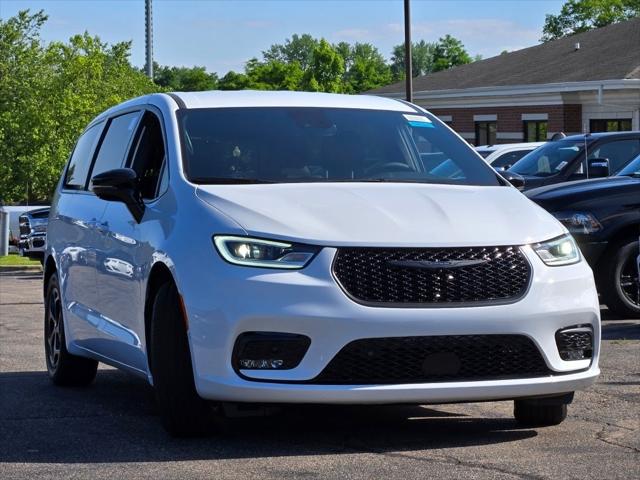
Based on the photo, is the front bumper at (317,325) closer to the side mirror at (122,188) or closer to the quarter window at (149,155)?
the side mirror at (122,188)

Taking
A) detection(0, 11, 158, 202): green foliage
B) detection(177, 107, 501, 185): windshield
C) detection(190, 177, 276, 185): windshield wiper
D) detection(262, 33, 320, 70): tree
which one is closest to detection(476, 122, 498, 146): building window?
detection(0, 11, 158, 202): green foliage

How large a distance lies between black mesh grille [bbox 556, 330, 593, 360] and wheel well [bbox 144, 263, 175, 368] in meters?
1.85

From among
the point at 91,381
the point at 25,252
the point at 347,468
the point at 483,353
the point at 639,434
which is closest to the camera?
the point at 347,468

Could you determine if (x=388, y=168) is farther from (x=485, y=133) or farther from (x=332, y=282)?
(x=485, y=133)

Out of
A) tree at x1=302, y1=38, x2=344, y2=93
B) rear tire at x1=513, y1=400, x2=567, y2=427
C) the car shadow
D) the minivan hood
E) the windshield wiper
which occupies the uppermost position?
tree at x1=302, y1=38, x2=344, y2=93

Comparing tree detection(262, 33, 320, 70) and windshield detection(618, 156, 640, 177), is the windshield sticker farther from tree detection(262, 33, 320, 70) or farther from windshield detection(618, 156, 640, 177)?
tree detection(262, 33, 320, 70)

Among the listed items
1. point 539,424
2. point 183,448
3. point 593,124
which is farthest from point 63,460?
point 593,124

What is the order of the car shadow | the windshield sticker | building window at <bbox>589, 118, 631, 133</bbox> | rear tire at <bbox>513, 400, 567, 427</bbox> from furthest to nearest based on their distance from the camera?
building window at <bbox>589, 118, 631, 133</bbox>
the windshield sticker
rear tire at <bbox>513, 400, 567, 427</bbox>
the car shadow

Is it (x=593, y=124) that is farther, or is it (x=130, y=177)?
(x=593, y=124)

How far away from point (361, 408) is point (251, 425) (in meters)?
0.83

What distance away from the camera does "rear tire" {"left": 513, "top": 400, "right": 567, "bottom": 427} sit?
22.8 feet

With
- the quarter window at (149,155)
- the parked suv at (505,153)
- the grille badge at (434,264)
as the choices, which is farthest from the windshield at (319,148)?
the parked suv at (505,153)

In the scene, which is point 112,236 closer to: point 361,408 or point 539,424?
point 361,408

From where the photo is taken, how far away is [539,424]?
704cm
